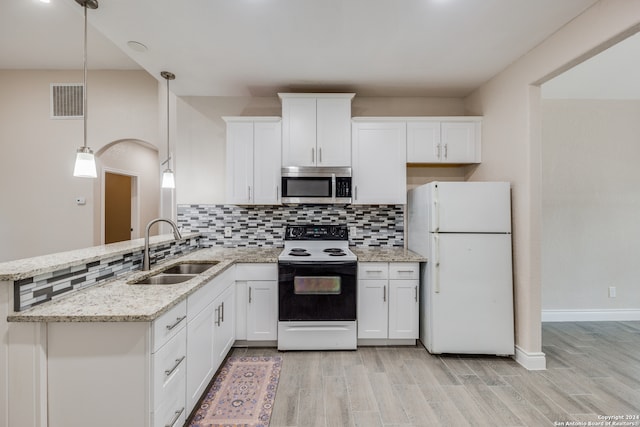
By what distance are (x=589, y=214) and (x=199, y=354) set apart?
4242 mm

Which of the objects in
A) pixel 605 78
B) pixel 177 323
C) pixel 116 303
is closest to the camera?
pixel 116 303

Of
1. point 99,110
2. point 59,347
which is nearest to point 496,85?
point 59,347

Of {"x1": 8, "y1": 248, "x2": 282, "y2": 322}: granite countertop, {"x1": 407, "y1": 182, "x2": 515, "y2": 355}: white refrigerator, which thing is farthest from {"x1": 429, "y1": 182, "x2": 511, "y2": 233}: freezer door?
{"x1": 8, "y1": 248, "x2": 282, "y2": 322}: granite countertop

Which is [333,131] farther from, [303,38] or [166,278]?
[166,278]

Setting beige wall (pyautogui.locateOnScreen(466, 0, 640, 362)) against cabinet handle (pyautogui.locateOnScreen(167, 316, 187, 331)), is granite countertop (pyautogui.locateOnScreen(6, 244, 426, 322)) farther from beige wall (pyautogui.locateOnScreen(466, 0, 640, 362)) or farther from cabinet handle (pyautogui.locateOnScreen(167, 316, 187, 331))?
beige wall (pyautogui.locateOnScreen(466, 0, 640, 362))

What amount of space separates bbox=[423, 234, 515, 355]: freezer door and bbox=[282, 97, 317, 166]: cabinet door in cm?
150

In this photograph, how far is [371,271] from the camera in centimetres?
277

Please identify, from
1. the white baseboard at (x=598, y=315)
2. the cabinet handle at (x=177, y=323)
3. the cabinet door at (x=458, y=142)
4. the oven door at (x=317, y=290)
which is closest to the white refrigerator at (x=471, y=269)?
the cabinet door at (x=458, y=142)

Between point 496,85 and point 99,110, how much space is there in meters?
4.70

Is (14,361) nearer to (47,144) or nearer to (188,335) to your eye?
(188,335)

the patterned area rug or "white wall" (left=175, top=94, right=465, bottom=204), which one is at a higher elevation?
"white wall" (left=175, top=94, right=465, bottom=204)

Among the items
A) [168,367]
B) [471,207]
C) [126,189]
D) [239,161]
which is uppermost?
[239,161]

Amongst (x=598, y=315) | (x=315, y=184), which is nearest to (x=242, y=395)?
(x=315, y=184)

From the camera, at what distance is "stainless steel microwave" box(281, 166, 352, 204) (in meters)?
3.01
